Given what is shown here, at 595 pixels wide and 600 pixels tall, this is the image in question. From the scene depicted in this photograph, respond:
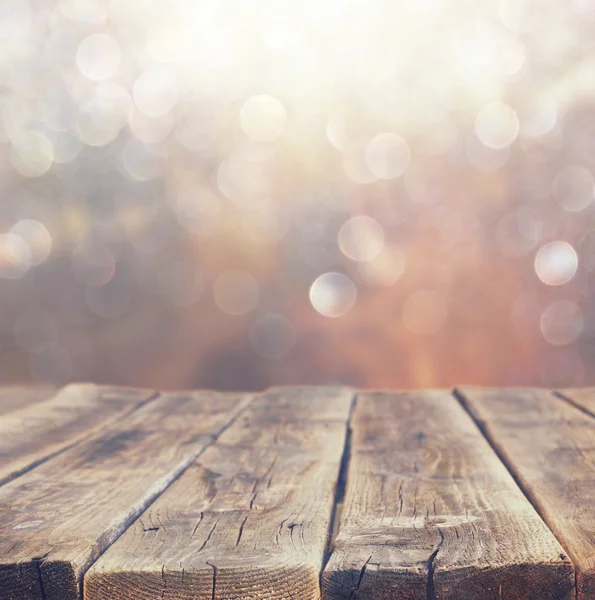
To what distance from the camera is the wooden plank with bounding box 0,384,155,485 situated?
116cm

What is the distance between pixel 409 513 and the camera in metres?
0.84

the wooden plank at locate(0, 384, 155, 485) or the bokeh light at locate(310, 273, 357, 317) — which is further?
the bokeh light at locate(310, 273, 357, 317)

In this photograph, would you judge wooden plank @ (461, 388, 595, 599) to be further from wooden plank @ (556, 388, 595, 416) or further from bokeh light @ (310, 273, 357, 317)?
bokeh light @ (310, 273, 357, 317)

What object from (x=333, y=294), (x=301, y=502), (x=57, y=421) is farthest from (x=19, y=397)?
(x=333, y=294)

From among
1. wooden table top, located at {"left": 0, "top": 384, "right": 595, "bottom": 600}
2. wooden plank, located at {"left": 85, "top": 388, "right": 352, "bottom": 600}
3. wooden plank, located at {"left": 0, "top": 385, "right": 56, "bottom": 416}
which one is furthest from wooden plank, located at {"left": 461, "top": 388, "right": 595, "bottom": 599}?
wooden plank, located at {"left": 0, "top": 385, "right": 56, "bottom": 416}

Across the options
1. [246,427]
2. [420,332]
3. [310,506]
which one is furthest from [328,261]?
[310,506]

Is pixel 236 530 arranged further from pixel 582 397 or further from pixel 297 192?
pixel 297 192

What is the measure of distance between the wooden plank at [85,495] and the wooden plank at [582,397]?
0.71 metres

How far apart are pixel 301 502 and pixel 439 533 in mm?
189

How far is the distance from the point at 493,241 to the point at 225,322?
1.20 meters

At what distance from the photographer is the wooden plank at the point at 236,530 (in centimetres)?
69

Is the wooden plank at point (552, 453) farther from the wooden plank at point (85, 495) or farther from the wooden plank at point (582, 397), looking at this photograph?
the wooden plank at point (85, 495)

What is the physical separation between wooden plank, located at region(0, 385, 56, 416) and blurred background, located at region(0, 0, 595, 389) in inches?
53.4

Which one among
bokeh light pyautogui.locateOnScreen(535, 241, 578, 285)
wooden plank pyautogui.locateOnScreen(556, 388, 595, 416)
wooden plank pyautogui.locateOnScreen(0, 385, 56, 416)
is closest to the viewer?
wooden plank pyautogui.locateOnScreen(556, 388, 595, 416)
